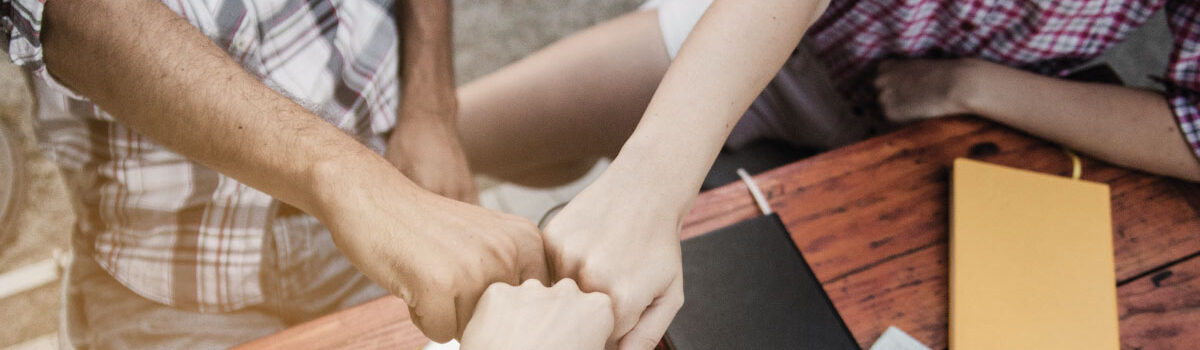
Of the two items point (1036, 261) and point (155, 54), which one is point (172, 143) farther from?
point (1036, 261)

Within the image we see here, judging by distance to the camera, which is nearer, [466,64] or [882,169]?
[882,169]

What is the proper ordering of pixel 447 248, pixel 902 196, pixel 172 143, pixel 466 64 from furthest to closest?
pixel 466 64 → pixel 902 196 → pixel 172 143 → pixel 447 248

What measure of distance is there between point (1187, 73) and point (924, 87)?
22 cm

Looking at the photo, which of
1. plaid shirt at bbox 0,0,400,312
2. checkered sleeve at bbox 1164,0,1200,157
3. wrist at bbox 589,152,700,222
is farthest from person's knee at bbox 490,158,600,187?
checkered sleeve at bbox 1164,0,1200,157

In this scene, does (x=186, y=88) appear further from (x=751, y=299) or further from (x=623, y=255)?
(x=751, y=299)

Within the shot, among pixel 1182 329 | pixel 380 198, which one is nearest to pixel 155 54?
pixel 380 198

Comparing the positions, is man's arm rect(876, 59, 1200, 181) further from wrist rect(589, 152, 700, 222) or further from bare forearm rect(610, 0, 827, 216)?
wrist rect(589, 152, 700, 222)

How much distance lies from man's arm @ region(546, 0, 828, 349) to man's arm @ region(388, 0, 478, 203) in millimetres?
305

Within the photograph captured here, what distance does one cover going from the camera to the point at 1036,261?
52cm

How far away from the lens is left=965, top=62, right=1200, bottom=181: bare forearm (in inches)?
22.8

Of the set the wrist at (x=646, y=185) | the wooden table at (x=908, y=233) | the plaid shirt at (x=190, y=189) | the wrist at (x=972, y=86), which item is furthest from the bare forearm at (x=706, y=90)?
the plaid shirt at (x=190, y=189)

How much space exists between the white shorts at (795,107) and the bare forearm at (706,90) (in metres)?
0.22

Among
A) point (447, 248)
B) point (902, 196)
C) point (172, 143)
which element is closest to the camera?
point (447, 248)

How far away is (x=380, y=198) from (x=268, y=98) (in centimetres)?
13
